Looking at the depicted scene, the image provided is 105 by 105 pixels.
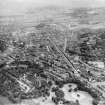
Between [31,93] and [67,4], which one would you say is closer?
[31,93]

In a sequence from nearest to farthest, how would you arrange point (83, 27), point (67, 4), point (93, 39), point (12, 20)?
point (93, 39) → point (83, 27) → point (12, 20) → point (67, 4)

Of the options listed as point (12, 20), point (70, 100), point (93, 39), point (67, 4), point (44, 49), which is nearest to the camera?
point (70, 100)

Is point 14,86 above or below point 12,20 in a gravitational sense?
below

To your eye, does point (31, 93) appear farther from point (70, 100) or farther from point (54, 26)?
point (54, 26)

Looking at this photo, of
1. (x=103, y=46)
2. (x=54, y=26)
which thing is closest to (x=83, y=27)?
(x=54, y=26)

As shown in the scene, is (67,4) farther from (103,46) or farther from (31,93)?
(31,93)

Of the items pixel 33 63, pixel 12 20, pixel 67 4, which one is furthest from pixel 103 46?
pixel 67 4
